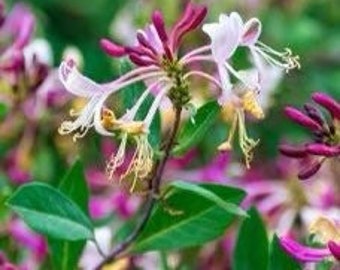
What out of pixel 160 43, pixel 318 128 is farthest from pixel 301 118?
pixel 160 43

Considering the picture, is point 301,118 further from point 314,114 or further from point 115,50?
point 115,50

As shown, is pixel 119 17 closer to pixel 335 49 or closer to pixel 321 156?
pixel 335 49

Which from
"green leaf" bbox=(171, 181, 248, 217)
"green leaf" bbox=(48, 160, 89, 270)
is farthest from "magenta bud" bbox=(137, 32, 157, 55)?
"green leaf" bbox=(48, 160, 89, 270)

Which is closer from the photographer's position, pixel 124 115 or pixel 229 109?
pixel 124 115

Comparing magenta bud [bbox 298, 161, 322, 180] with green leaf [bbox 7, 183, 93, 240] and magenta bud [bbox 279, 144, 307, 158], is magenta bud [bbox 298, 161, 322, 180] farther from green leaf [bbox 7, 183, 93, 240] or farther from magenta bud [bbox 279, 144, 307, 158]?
green leaf [bbox 7, 183, 93, 240]

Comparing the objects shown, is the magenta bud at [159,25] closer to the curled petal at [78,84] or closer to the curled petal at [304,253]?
the curled petal at [78,84]

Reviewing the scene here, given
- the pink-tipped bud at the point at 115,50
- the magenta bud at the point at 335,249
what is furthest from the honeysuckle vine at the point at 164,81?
the magenta bud at the point at 335,249

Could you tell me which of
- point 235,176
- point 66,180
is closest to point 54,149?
point 235,176
